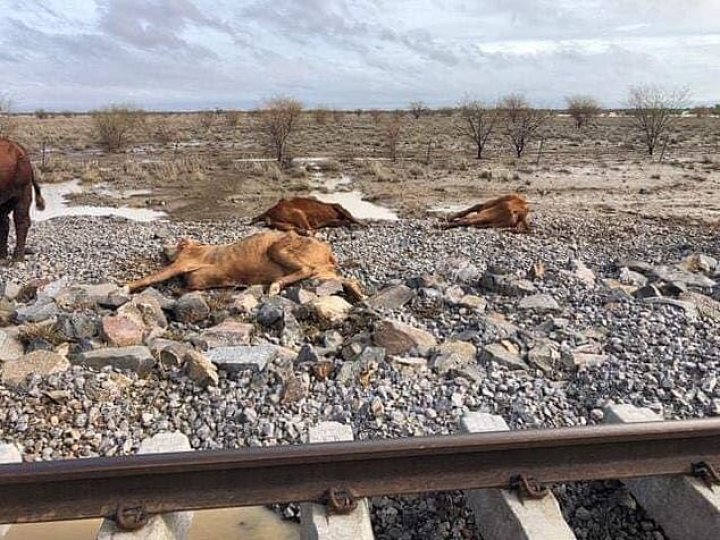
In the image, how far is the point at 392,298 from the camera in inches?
278

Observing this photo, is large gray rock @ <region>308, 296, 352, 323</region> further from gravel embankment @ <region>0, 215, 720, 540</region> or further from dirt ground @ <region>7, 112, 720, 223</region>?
dirt ground @ <region>7, 112, 720, 223</region>

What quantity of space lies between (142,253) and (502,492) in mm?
8452

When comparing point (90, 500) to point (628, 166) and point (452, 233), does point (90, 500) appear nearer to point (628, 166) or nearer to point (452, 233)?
point (452, 233)

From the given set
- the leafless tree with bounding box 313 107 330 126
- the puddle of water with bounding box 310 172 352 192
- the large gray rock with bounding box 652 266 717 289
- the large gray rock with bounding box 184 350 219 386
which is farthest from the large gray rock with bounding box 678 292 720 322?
the leafless tree with bounding box 313 107 330 126

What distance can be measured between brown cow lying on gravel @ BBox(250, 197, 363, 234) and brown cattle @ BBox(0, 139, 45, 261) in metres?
4.49

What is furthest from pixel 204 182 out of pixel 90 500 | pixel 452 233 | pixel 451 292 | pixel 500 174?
pixel 90 500

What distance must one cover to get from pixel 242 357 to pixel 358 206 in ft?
45.3

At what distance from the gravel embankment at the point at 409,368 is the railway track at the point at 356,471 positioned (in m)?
0.34

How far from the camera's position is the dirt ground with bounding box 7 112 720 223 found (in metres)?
18.7

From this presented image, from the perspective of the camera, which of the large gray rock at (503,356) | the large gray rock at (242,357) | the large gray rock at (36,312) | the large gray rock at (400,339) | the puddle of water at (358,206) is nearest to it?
the large gray rock at (242,357)

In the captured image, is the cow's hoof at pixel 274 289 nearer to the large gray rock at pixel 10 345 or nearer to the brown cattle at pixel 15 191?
the large gray rock at pixel 10 345

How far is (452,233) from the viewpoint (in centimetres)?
1223

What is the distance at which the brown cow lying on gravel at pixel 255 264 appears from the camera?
7902mm

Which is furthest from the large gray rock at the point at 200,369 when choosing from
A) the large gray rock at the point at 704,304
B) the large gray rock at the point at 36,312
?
A: the large gray rock at the point at 704,304
